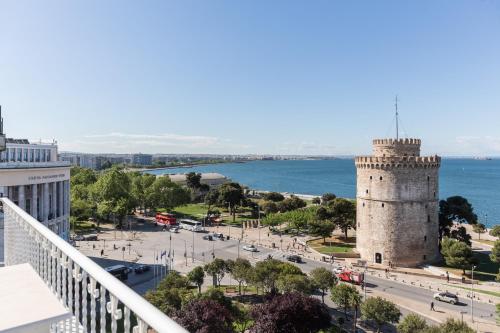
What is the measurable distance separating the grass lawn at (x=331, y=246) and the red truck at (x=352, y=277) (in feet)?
33.6

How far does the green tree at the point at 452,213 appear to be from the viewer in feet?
161

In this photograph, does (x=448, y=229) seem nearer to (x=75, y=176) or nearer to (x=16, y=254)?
(x=16, y=254)

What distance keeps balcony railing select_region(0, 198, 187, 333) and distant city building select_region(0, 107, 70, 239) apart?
20662mm

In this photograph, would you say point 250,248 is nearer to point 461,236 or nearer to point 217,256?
point 217,256

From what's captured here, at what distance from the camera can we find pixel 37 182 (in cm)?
3034

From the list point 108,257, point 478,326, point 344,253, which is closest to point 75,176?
point 108,257

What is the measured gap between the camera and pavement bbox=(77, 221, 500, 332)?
103ft

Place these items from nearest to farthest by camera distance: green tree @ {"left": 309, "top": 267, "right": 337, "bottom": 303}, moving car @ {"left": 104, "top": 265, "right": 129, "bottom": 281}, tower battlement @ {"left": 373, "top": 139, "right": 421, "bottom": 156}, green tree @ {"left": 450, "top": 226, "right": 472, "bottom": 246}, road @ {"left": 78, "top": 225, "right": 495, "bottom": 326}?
green tree @ {"left": 309, "top": 267, "right": 337, "bottom": 303} → road @ {"left": 78, "top": 225, "right": 495, "bottom": 326} → moving car @ {"left": 104, "top": 265, "right": 129, "bottom": 281} → tower battlement @ {"left": 373, "top": 139, "right": 421, "bottom": 156} → green tree @ {"left": 450, "top": 226, "right": 472, "bottom": 246}

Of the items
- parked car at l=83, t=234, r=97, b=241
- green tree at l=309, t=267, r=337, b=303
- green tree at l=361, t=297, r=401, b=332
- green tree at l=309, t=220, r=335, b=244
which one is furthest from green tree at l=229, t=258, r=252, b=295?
parked car at l=83, t=234, r=97, b=241

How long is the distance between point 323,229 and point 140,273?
24.5 m

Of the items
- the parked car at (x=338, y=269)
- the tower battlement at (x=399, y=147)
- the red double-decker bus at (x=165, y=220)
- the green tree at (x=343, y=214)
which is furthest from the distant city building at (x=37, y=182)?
the tower battlement at (x=399, y=147)

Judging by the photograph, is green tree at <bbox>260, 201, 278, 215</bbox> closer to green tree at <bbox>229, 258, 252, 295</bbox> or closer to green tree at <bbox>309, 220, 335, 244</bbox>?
green tree at <bbox>309, 220, 335, 244</bbox>

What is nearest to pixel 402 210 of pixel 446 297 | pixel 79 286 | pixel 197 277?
pixel 446 297

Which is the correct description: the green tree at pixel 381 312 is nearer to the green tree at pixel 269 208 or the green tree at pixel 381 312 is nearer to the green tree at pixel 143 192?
the green tree at pixel 269 208
